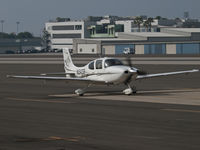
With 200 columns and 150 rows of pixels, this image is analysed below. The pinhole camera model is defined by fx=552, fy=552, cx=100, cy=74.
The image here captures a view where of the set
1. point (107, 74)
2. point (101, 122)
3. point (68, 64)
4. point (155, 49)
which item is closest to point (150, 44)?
point (155, 49)

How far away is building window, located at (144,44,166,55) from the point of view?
13325 centimetres

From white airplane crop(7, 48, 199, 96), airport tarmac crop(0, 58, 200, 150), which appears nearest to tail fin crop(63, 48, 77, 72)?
white airplane crop(7, 48, 199, 96)

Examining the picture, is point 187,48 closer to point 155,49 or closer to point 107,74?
point 155,49

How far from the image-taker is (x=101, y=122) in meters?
20.9

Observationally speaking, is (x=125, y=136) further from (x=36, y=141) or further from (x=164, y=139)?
(x=36, y=141)

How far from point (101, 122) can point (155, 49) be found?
115267mm

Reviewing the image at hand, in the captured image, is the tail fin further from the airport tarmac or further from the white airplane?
the airport tarmac

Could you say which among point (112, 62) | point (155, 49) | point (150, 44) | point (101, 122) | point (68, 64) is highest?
point (112, 62)

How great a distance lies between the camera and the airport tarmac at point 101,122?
54.2 ft

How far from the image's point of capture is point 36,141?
17.0 m

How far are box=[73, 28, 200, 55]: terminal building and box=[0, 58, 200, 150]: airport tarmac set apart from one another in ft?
321

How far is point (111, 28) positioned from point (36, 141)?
177 metres

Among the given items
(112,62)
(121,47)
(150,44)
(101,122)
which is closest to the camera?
(101,122)

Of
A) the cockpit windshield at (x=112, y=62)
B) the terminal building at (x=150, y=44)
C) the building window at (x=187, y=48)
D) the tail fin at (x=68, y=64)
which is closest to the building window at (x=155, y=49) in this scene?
the terminal building at (x=150, y=44)
